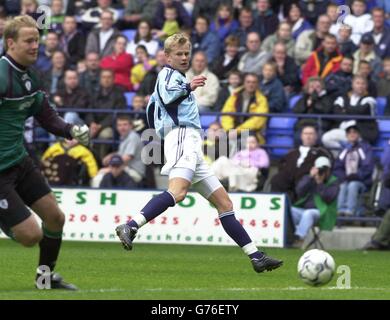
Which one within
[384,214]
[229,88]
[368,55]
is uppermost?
[368,55]

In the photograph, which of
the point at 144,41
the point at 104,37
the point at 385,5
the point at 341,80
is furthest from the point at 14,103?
the point at 385,5

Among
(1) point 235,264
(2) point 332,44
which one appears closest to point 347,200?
(2) point 332,44

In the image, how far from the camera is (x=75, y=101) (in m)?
21.3

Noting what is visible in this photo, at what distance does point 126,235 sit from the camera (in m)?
11.5

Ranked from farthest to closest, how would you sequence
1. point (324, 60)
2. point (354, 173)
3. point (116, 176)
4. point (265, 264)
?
point (324, 60) < point (116, 176) < point (354, 173) < point (265, 264)

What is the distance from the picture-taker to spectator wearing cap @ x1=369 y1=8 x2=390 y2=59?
21.2 meters

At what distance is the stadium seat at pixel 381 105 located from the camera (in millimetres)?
20266

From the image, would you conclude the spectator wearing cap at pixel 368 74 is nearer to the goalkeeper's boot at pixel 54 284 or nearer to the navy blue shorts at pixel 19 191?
the goalkeeper's boot at pixel 54 284

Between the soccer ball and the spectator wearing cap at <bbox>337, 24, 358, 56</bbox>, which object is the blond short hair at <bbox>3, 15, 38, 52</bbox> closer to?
the soccer ball

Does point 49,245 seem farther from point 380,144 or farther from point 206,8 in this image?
point 206,8

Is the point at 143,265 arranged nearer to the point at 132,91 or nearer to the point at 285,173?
the point at 285,173

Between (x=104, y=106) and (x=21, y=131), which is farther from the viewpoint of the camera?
(x=104, y=106)

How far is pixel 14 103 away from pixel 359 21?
12.0 metres
